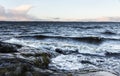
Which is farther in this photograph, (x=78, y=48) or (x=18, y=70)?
(x=78, y=48)

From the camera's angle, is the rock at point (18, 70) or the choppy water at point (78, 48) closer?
the rock at point (18, 70)

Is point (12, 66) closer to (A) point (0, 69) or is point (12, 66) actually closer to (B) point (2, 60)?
(A) point (0, 69)

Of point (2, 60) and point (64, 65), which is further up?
point (2, 60)

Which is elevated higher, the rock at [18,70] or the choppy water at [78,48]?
the rock at [18,70]

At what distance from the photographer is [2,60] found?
9.95 metres

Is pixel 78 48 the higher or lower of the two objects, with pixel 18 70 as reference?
lower

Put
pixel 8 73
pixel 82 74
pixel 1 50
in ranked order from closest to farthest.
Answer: pixel 8 73, pixel 82 74, pixel 1 50

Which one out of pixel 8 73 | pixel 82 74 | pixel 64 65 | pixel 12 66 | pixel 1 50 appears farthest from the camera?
pixel 1 50

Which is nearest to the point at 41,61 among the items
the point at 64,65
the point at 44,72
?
the point at 64,65

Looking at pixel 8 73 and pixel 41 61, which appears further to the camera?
pixel 41 61

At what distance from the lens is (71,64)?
43.3ft

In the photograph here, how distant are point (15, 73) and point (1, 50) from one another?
7141 millimetres

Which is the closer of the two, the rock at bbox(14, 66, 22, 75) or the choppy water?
the rock at bbox(14, 66, 22, 75)

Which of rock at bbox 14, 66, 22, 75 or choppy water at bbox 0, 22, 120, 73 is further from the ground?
rock at bbox 14, 66, 22, 75
